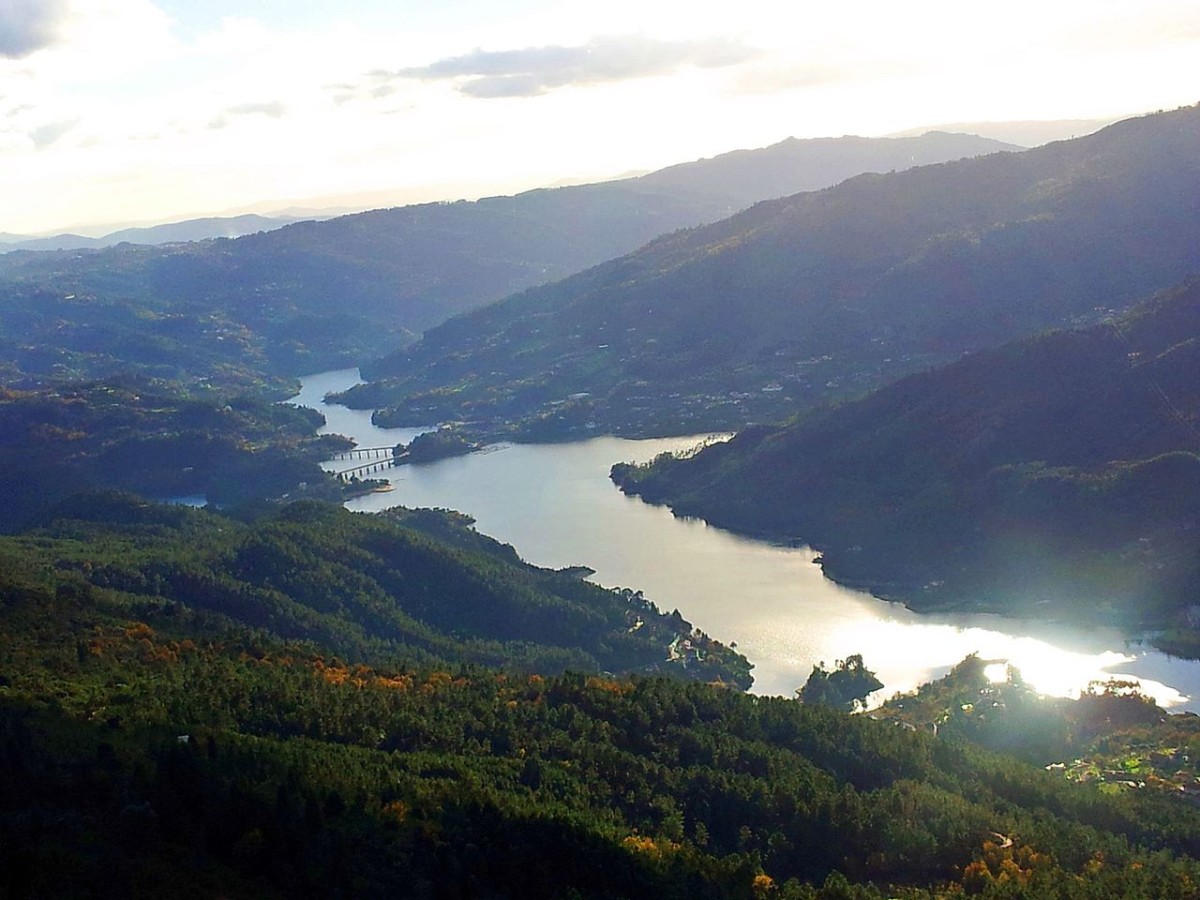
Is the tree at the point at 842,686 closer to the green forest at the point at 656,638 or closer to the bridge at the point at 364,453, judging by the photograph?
the green forest at the point at 656,638

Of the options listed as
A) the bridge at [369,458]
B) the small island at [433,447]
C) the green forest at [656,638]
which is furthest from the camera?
the small island at [433,447]

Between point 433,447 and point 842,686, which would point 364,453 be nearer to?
point 433,447

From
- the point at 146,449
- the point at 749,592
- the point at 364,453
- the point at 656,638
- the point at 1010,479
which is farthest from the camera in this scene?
the point at 364,453

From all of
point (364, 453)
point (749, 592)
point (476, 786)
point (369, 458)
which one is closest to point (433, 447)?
point (369, 458)

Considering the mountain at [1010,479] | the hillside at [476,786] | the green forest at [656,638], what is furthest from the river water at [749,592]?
the hillside at [476,786]

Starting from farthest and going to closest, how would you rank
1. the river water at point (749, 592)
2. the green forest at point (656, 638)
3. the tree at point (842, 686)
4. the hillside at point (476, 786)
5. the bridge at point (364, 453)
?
the bridge at point (364, 453) < the river water at point (749, 592) < the tree at point (842, 686) < the green forest at point (656, 638) < the hillside at point (476, 786)
